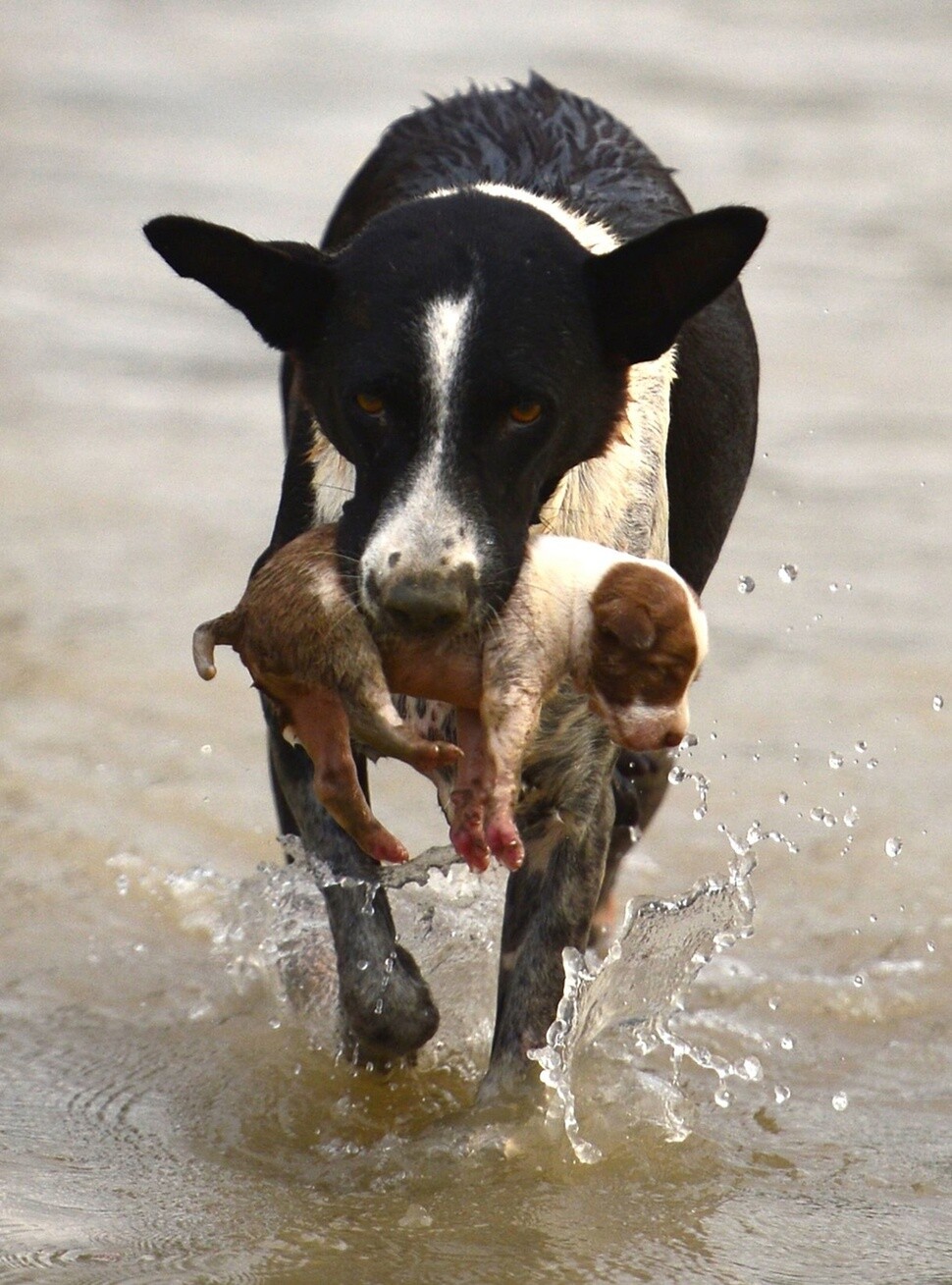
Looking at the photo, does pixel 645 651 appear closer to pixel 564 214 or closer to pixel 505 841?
pixel 505 841

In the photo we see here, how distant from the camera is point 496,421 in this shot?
12.1ft

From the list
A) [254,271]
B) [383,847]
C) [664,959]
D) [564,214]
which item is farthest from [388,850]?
[564,214]

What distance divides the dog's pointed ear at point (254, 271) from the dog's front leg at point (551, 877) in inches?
32.8

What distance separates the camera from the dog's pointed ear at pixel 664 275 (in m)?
3.78

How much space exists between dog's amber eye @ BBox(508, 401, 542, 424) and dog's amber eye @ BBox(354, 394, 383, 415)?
8.1 inches

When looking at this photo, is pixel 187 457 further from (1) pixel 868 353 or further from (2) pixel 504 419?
(2) pixel 504 419

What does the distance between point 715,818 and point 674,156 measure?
23.3 ft

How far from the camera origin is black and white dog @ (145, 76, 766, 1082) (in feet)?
12.0

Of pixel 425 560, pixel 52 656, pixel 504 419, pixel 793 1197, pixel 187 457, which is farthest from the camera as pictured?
pixel 187 457

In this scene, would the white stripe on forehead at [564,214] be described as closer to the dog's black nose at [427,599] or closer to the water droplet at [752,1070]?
the dog's black nose at [427,599]

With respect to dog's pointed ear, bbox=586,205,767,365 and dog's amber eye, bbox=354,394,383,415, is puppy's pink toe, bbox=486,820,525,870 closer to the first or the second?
dog's amber eye, bbox=354,394,383,415

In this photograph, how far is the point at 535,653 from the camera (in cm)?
356

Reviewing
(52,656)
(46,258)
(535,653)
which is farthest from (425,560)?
(46,258)

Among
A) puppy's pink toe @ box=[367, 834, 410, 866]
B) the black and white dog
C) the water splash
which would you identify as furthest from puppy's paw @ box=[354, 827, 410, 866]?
the water splash
